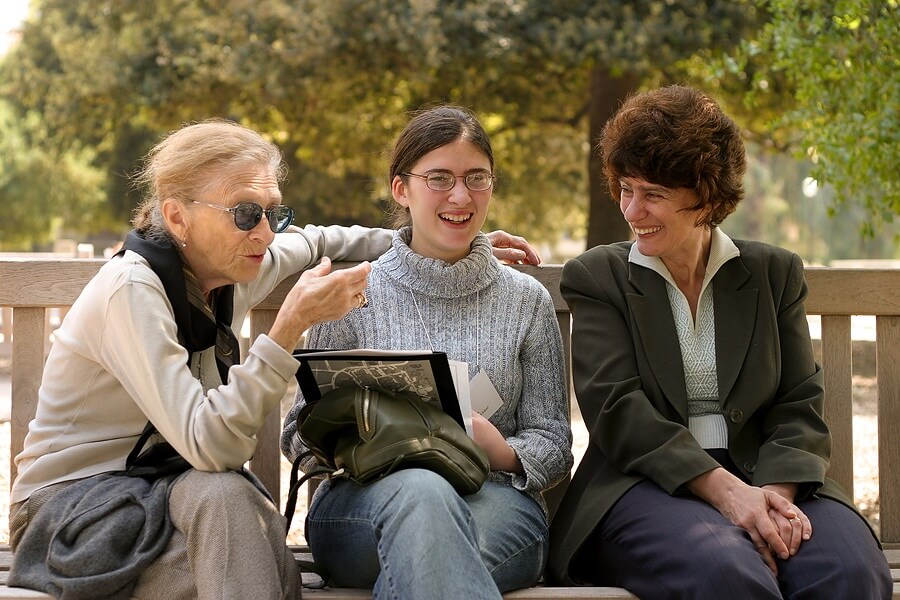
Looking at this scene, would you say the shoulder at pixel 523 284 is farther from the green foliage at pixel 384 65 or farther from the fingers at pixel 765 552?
the green foliage at pixel 384 65

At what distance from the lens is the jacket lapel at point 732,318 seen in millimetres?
3314

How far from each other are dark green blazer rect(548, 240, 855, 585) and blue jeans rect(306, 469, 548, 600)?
0.21 m

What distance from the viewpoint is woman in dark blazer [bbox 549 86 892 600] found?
10.0ft

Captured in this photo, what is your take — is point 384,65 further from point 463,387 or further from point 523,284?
point 463,387

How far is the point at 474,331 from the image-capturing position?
3.42 meters

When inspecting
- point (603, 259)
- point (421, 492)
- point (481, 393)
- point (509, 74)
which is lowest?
point (421, 492)

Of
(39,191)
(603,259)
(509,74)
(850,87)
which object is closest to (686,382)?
(603,259)

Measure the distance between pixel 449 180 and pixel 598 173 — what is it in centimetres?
828

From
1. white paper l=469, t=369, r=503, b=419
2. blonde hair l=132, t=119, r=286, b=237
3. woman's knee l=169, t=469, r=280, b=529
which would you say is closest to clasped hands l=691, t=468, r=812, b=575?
white paper l=469, t=369, r=503, b=419

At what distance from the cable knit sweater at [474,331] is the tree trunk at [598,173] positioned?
313 inches

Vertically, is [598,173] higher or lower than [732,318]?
higher

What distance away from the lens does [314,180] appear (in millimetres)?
17750

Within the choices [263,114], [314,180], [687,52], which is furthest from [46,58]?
[687,52]

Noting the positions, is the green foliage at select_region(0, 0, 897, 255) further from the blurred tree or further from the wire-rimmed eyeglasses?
the wire-rimmed eyeglasses
